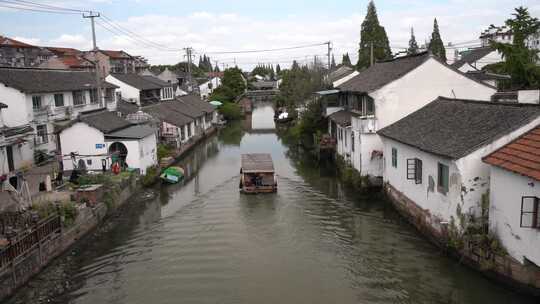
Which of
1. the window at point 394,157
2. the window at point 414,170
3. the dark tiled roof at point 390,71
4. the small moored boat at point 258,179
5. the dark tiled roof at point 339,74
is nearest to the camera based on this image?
the window at point 414,170

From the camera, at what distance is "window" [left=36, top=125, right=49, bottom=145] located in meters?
29.0

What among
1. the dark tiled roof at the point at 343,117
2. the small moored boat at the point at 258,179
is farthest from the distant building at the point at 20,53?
the small moored boat at the point at 258,179

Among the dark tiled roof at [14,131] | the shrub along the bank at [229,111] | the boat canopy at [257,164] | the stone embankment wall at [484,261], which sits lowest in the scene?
the stone embankment wall at [484,261]

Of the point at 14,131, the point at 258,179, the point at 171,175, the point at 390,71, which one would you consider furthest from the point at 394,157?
the point at 14,131

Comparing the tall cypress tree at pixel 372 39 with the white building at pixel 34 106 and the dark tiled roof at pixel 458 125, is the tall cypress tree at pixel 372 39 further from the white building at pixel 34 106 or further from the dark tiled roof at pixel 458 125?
the dark tiled roof at pixel 458 125

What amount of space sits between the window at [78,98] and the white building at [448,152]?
24409 millimetres

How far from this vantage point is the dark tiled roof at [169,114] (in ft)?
126

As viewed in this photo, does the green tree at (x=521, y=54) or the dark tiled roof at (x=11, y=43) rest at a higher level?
the dark tiled roof at (x=11, y=43)

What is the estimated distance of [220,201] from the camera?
Answer: 910 inches

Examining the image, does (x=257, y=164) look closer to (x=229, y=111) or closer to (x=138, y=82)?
(x=138, y=82)

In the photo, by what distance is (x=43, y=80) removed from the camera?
31.5 metres

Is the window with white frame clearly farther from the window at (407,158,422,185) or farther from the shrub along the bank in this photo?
the shrub along the bank

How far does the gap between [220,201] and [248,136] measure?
27652mm

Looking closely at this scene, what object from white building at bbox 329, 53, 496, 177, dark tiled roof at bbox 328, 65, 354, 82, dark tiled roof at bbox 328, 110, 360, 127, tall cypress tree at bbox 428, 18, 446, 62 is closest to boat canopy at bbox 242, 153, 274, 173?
white building at bbox 329, 53, 496, 177
